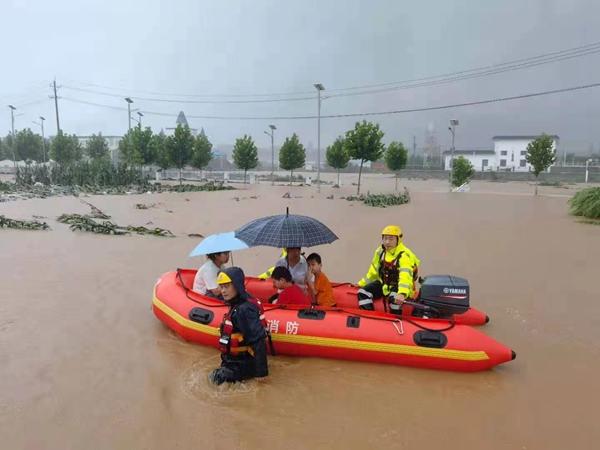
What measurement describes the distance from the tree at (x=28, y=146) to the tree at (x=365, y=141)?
34999 millimetres

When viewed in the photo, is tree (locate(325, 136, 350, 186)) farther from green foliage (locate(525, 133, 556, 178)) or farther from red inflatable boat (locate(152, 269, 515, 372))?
red inflatable boat (locate(152, 269, 515, 372))

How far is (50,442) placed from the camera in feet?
11.6

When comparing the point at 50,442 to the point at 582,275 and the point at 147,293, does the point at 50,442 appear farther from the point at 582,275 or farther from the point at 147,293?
the point at 582,275

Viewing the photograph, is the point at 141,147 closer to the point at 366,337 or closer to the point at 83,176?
the point at 83,176

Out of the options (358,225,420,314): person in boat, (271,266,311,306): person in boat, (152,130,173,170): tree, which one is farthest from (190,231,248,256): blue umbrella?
(152,130,173,170): tree

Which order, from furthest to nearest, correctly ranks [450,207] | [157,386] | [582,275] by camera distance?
[450,207] < [582,275] < [157,386]

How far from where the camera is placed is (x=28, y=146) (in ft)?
156

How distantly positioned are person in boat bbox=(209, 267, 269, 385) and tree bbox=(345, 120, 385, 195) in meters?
24.5

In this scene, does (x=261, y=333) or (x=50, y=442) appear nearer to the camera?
(x=50, y=442)

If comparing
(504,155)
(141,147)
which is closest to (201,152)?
(141,147)

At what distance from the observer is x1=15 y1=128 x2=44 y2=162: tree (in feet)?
155

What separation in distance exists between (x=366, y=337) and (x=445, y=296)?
1021 millimetres

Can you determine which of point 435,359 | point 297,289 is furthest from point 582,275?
point 297,289

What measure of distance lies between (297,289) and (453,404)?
2.00 m
